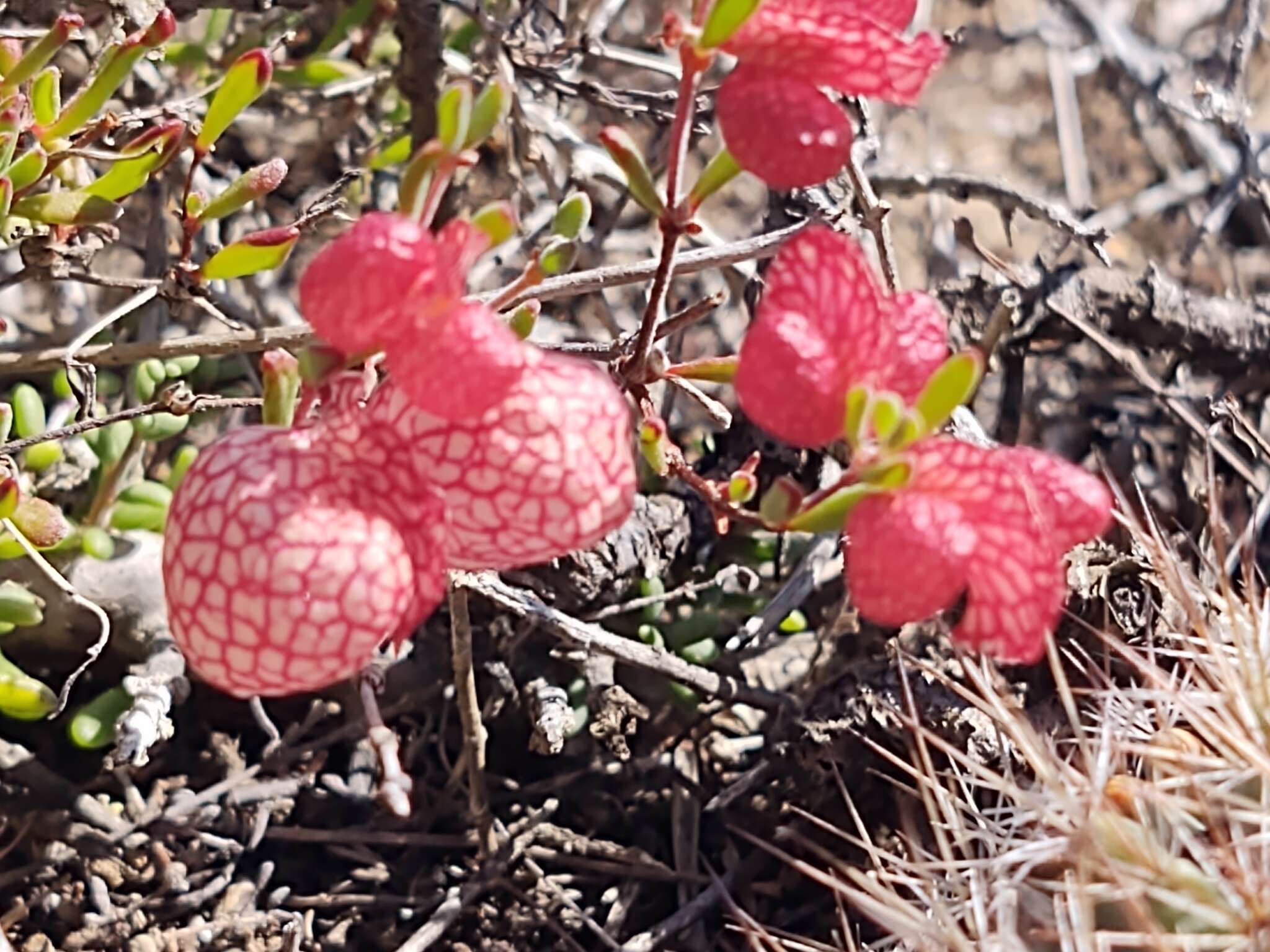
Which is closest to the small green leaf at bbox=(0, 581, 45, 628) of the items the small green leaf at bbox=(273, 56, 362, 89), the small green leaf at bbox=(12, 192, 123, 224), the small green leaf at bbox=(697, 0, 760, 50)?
the small green leaf at bbox=(12, 192, 123, 224)

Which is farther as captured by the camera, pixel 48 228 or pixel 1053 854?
pixel 48 228

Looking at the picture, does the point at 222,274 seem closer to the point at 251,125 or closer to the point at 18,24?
the point at 18,24

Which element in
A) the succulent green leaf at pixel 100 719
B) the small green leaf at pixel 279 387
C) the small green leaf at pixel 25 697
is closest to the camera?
the small green leaf at pixel 279 387

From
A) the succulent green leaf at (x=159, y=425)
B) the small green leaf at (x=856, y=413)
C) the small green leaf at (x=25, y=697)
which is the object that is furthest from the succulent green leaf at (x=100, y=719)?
the small green leaf at (x=856, y=413)

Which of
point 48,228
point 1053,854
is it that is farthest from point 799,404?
point 48,228

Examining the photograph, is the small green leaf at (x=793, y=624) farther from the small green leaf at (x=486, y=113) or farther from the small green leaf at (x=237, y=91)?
the small green leaf at (x=486, y=113)

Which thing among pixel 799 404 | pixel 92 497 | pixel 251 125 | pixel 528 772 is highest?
pixel 799 404
